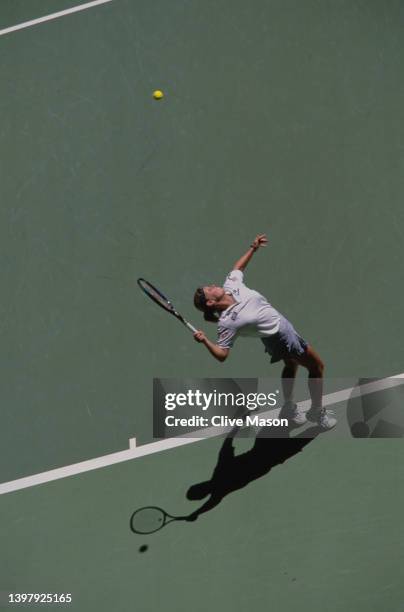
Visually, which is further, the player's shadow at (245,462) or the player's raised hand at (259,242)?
the player's raised hand at (259,242)

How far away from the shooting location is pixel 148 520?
8.84 metres

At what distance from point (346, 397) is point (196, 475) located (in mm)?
1756

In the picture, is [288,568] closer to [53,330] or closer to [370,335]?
[370,335]

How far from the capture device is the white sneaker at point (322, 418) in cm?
923

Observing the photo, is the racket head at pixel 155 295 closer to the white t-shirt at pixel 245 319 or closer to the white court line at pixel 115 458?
the white t-shirt at pixel 245 319

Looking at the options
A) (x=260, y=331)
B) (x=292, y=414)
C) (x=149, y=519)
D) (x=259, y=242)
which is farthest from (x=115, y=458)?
(x=259, y=242)

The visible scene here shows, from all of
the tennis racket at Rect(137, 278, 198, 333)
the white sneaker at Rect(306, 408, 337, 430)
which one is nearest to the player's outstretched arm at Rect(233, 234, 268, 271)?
the tennis racket at Rect(137, 278, 198, 333)

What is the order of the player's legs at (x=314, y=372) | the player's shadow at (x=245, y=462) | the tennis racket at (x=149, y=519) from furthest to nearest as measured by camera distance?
the player's legs at (x=314, y=372) < the player's shadow at (x=245, y=462) < the tennis racket at (x=149, y=519)

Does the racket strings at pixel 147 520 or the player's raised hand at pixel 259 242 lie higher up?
the player's raised hand at pixel 259 242

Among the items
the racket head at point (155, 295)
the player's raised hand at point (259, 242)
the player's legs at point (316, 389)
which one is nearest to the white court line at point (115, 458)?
the player's legs at point (316, 389)

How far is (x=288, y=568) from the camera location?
8.59 metres

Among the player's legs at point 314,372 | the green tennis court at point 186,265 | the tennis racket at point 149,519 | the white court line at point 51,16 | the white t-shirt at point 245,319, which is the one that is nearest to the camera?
the white t-shirt at point 245,319

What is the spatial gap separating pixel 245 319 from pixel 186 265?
61.6 inches

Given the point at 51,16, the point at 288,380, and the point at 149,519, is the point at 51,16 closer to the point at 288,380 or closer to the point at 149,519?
the point at 288,380
